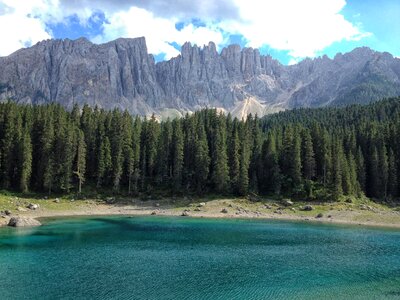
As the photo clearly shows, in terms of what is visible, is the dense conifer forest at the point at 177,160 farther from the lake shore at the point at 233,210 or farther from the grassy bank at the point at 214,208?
the lake shore at the point at 233,210

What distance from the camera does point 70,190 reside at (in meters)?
108

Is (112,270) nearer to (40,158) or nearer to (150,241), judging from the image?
(150,241)

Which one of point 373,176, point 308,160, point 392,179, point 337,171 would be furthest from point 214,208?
point 392,179

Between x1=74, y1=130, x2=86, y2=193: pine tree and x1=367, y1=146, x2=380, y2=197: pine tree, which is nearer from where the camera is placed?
x1=74, y1=130, x2=86, y2=193: pine tree

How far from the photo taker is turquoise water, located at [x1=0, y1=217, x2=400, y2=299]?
34750 mm

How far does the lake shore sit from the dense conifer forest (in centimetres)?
778

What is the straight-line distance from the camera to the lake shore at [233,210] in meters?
91.5

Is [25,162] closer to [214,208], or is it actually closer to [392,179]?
[214,208]

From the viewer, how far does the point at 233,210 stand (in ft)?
332

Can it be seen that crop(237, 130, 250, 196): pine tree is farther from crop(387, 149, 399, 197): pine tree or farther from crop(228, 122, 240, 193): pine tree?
crop(387, 149, 399, 197): pine tree

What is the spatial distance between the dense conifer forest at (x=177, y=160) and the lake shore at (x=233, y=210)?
7783mm

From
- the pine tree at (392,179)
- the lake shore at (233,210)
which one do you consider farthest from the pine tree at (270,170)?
the pine tree at (392,179)

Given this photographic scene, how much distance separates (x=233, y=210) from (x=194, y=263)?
56.1 m

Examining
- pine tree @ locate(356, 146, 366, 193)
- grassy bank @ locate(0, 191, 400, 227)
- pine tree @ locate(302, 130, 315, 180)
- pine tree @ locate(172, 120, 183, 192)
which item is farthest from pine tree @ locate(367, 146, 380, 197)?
pine tree @ locate(172, 120, 183, 192)
